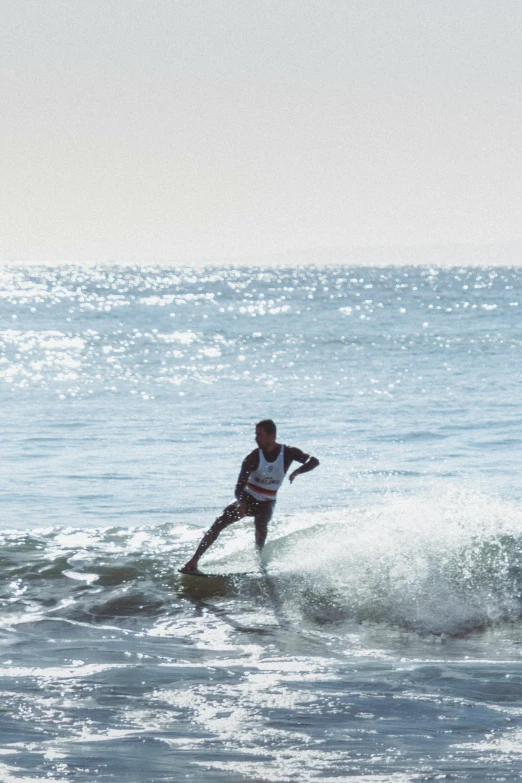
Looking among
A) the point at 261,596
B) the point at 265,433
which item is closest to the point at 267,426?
the point at 265,433

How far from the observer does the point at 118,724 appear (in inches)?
259

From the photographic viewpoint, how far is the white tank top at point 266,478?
10.7 metres

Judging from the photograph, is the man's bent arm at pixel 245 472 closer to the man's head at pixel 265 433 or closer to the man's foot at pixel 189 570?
the man's head at pixel 265 433

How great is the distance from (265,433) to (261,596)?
1.65m

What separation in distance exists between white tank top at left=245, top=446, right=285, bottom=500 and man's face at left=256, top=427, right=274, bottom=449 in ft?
0.38

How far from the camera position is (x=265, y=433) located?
10.5 meters

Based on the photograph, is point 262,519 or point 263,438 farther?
point 262,519

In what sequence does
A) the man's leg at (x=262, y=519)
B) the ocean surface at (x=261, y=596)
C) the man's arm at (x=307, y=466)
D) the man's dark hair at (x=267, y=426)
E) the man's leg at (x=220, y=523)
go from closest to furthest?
1. the ocean surface at (x=261, y=596)
2. the man's dark hair at (x=267, y=426)
3. the man's arm at (x=307, y=466)
4. the man's leg at (x=220, y=523)
5. the man's leg at (x=262, y=519)

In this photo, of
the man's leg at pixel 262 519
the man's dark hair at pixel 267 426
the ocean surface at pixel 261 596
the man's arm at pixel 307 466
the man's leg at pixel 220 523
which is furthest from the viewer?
the man's leg at pixel 262 519

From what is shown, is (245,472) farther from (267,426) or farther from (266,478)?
(267,426)

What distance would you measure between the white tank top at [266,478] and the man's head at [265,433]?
0.13 metres

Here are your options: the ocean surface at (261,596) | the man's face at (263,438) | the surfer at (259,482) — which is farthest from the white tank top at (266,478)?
the ocean surface at (261,596)

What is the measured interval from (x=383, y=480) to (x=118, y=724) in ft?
35.8

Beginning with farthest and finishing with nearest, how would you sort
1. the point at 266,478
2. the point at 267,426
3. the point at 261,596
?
the point at 266,478 → the point at 267,426 → the point at 261,596
